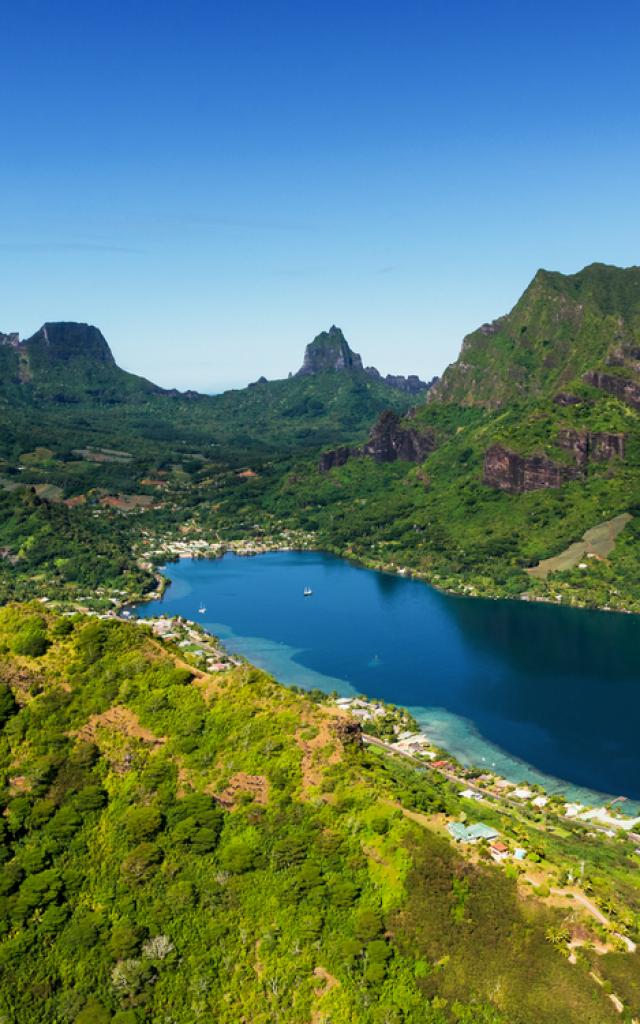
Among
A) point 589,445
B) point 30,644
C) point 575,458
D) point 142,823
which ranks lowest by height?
point 142,823

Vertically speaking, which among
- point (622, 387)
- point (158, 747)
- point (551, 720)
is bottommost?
point (551, 720)

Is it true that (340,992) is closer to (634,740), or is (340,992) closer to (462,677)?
(634,740)

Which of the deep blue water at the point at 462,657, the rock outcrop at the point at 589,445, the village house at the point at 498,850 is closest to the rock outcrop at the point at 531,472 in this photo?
the rock outcrop at the point at 589,445

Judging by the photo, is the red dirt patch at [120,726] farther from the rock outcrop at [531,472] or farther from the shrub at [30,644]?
the rock outcrop at [531,472]

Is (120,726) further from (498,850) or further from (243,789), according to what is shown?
(498,850)

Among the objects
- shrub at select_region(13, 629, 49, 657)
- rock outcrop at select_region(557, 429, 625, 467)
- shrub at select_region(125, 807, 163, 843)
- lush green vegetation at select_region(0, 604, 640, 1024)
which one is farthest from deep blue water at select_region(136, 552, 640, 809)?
rock outcrop at select_region(557, 429, 625, 467)

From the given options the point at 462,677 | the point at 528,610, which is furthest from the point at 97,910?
the point at 528,610

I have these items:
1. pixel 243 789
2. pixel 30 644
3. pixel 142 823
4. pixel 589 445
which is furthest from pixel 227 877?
pixel 589 445
